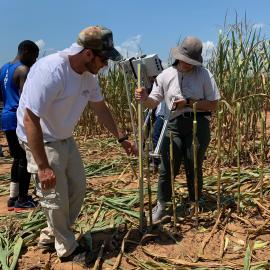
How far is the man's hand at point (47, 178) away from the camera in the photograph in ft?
7.64

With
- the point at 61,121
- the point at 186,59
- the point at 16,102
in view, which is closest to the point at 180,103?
the point at 186,59

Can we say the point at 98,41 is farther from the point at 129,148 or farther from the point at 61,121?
the point at 129,148

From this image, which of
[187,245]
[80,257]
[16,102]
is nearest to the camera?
[80,257]

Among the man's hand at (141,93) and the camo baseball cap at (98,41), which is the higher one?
the camo baseball cap at (98,41)

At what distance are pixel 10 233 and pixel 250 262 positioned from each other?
1.68 m

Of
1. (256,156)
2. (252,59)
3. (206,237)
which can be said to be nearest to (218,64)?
(252,59)

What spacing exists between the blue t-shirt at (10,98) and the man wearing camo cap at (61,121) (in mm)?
1072

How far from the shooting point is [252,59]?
4637 millimetres

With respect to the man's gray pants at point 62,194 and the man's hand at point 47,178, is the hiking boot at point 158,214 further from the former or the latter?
the man's hand at point 47,178

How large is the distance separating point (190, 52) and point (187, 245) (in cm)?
128

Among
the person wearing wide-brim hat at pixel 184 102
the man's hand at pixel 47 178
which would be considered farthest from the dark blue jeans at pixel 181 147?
the man's hand at pixel 47 178

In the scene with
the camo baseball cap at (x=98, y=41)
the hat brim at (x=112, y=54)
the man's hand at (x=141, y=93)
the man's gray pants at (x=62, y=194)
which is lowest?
the man's gray pants at (x=62, y=194)

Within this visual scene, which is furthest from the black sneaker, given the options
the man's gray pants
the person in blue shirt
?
the man's gray pants

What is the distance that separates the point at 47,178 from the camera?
2330 mm
